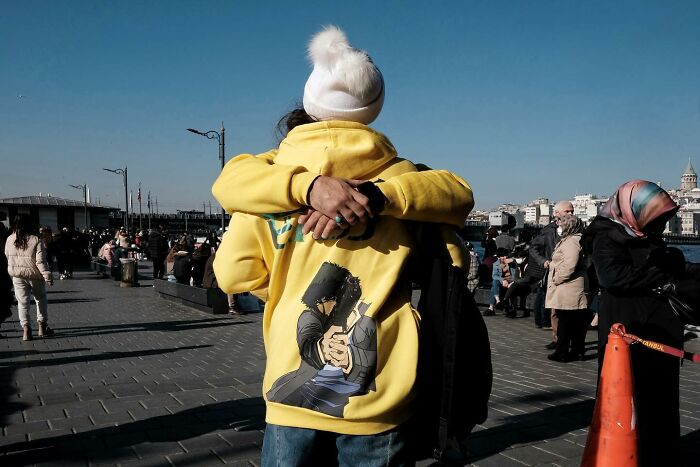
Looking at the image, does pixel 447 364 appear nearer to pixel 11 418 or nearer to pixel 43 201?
pixel 11 418

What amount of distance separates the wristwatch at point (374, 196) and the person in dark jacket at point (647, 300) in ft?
7.12

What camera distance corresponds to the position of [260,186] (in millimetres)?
1452

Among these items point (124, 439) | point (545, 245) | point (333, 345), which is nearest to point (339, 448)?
point (333, 345)

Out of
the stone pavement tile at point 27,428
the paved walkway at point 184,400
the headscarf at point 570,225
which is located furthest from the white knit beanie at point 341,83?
the headscarf at point 570,225

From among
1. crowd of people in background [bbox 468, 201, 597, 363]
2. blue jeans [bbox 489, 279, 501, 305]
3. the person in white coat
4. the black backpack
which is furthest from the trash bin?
the black backpack

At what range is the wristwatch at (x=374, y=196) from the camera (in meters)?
1.38

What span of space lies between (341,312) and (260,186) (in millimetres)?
387

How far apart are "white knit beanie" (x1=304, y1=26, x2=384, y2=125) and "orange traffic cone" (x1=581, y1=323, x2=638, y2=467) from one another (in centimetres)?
209

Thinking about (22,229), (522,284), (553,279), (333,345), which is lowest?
(522,284)

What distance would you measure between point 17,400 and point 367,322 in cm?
473

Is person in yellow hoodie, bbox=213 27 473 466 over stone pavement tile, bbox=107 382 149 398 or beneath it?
over

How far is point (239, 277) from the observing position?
1589 mm

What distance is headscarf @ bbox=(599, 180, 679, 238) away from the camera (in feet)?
9.93

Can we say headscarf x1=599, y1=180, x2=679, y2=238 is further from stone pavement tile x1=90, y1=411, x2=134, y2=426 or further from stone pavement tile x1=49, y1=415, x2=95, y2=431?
stone pavement tile x1=49, y1=415, x2=95, y2=431
